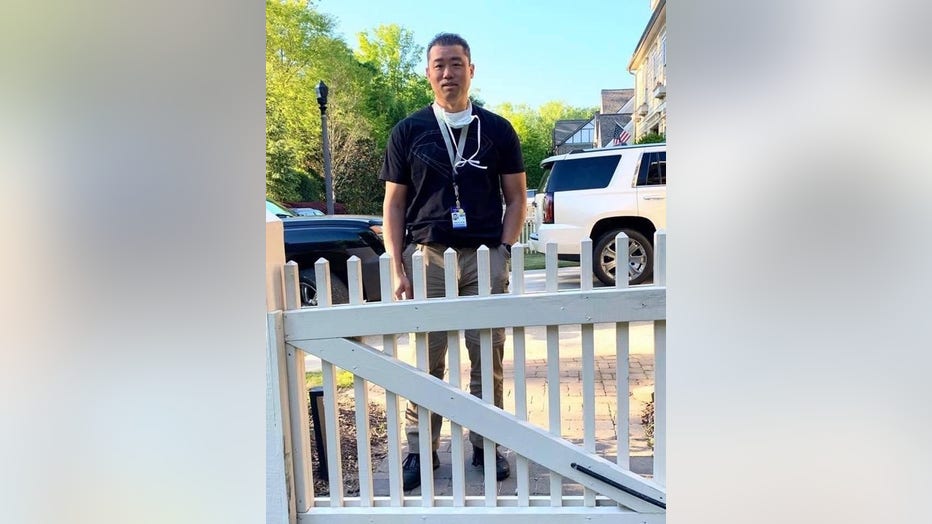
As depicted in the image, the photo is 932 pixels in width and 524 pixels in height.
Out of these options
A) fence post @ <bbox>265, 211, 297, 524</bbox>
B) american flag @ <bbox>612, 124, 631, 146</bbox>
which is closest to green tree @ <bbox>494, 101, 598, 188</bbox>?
american flag @ <bbox>612, 124, 631, 146</bbox>

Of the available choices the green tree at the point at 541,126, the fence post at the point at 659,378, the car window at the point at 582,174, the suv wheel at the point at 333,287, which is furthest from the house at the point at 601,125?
the fence post at the point at 659,378

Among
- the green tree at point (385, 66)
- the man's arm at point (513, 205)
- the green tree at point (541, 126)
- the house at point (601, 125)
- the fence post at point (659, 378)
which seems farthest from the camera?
the house at point (601, 125)

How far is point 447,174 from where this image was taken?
5.88 ft

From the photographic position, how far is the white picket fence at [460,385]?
142 centimetres

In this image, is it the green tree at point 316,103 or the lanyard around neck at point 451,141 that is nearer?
the lanyard around neck at point 451,141

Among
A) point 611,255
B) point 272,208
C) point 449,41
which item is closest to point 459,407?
point 449,41

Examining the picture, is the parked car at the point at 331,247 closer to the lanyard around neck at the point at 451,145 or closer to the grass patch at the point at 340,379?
the grass patch at the point at 340,379

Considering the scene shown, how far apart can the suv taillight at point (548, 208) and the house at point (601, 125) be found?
18.5 feet

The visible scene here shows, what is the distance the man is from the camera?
1787 millimetres

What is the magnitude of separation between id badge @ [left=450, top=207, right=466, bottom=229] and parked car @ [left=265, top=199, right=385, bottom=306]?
2.10m
